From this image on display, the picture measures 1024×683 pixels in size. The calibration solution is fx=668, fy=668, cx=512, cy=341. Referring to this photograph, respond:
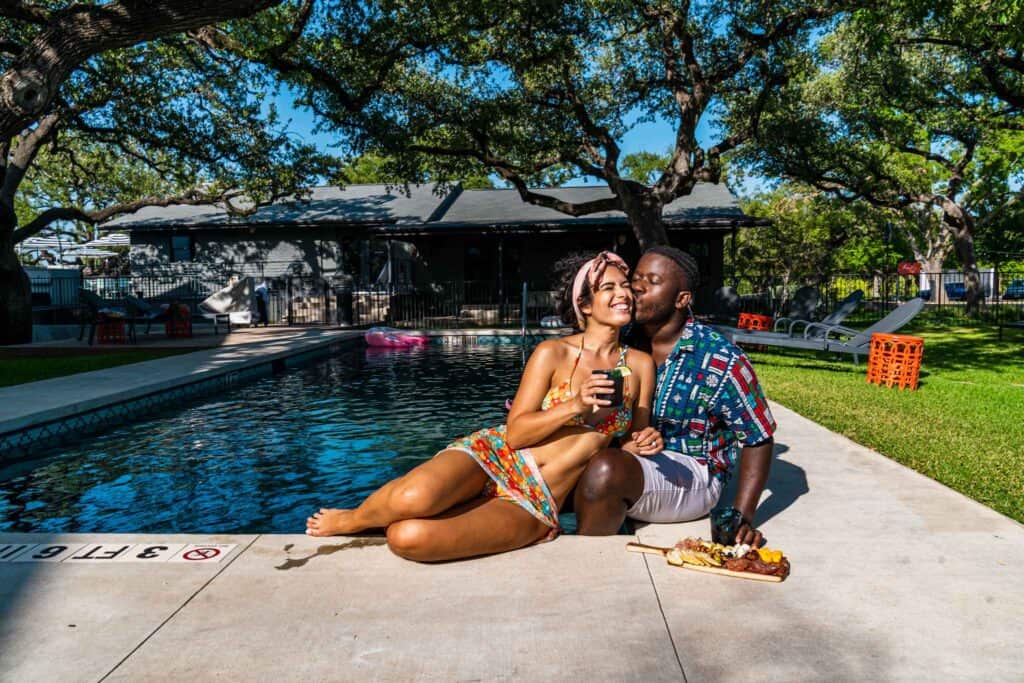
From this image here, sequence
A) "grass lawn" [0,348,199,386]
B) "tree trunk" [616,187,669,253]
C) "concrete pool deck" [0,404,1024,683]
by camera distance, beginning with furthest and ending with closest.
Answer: "tree trunk" [616,187,669,253] → "grass lawn" [0,348,199,386] → "concrete pool deck" [0,404,1024,683]

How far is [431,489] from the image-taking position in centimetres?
293

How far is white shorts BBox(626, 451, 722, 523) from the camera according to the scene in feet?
10.9

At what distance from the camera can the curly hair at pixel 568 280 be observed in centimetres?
317

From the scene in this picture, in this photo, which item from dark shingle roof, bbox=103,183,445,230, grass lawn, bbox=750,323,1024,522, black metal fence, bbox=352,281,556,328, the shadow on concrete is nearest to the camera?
the shadow on concrete

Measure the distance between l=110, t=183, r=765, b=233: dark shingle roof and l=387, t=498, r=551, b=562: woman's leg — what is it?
1941 cm

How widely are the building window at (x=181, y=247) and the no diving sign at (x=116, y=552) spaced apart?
26.9 meters

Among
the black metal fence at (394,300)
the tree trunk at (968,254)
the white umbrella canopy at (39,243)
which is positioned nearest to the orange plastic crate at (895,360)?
the black metal fence at (394,300)

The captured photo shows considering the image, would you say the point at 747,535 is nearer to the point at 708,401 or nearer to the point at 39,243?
the point at 708,401

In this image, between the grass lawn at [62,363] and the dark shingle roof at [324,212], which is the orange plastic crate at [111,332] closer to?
the grass lawn at [62,363]

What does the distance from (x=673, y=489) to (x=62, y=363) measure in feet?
38.7

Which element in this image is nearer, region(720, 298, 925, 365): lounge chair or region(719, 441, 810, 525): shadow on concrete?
region(719, 441, 810, 525): shadow on concrete

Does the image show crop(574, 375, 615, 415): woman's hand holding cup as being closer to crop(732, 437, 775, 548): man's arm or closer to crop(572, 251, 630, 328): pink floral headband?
crop(572, 251, 630, 328): pink floral headband


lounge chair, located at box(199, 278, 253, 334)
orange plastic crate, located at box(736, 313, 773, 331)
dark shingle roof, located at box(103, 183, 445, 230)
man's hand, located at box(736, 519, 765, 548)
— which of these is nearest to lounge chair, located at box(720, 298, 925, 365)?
orange plastic crate, located at box(736, 313, 773, 331)

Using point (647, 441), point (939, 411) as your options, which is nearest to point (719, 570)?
point (647, 441)
